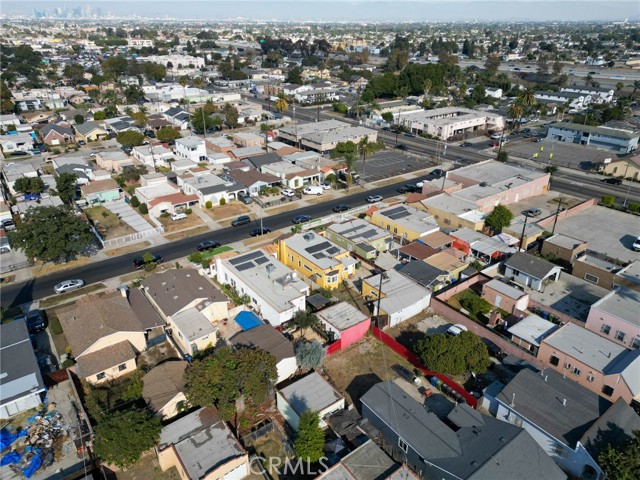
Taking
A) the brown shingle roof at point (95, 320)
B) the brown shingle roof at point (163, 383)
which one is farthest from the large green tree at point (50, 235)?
the brown shingle roof at point (163, 383)

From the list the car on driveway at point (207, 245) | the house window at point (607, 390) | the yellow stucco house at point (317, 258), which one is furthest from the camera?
the car on driveway at point (207, 245)

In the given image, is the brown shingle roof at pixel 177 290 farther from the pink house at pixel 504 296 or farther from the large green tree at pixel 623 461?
the large green tree at pixel 623 461

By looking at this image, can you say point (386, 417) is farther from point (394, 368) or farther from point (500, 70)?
point (500, 70)

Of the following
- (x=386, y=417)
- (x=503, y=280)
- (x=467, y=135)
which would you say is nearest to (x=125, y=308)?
(x=386, y=417)


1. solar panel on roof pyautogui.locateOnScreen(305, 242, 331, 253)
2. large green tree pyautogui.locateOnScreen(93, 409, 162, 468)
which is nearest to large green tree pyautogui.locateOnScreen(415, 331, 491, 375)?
solar panel on roof pyautogui.locateOnScreen(305, 242, 331, 253)

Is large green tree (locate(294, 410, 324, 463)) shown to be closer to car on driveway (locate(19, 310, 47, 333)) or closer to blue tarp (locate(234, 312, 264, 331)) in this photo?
blue tarp (locate(234, 312, 264, 331))
